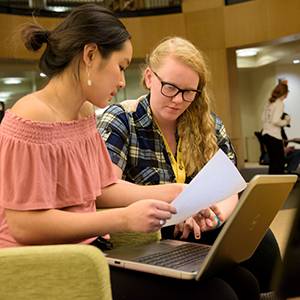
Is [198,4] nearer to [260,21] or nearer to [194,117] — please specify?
[260,21]

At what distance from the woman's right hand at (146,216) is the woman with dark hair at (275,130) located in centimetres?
569

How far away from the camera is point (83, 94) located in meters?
1.35

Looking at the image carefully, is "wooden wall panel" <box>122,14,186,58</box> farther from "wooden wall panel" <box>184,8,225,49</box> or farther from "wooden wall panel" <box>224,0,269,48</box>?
"wooden wall panel" <box>224,0,269,48</box>

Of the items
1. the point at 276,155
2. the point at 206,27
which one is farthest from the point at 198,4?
the point at 276,155

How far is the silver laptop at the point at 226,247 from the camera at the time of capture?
1.13 meters

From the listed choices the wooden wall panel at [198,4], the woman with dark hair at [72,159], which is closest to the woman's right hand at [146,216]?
the woman with dark hair at [72,159]

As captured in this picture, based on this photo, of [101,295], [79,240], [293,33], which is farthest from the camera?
[293,33]

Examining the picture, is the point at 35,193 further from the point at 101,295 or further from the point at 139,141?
the point at 139,141

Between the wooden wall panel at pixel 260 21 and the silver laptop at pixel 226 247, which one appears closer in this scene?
the silver laptop at pixel 226 247

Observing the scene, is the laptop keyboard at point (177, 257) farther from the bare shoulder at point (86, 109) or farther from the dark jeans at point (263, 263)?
the bare shoulder at point (86, 109)

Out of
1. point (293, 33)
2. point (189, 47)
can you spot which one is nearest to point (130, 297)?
point (189, 47)

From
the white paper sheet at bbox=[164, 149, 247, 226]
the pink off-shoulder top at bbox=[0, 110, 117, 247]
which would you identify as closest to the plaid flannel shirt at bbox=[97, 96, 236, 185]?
the pink off-shoulder top at bbox=[0, 110, 117, 247]

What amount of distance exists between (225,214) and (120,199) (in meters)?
0.36

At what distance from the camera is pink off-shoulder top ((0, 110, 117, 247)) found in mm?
1173
